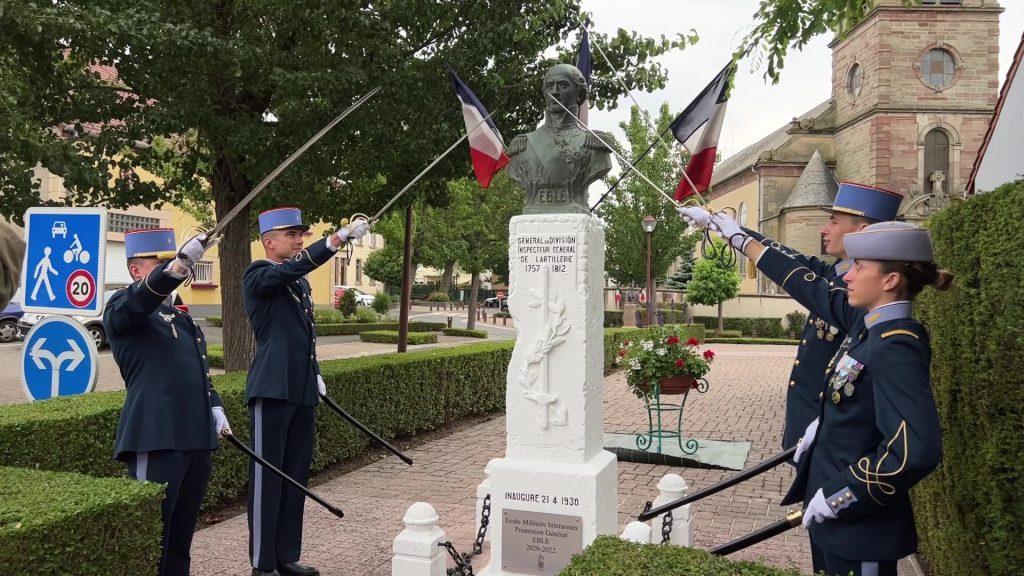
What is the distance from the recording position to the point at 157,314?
13.8 feet

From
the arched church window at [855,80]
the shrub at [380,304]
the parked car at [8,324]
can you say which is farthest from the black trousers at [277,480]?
the arched church window at [855,80]

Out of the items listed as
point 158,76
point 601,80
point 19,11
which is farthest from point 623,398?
point 19,11

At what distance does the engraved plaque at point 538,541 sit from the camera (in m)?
4.53

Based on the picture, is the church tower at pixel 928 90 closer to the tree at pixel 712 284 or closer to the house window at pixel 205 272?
the tree at pixel 712 284

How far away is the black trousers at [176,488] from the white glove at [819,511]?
10.3 ft

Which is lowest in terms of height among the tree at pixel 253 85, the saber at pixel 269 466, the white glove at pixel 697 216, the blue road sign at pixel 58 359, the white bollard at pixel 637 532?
the white bollard at pixel 637 532

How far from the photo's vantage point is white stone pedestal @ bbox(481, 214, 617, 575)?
15.0 ft

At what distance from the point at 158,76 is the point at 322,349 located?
1494cm

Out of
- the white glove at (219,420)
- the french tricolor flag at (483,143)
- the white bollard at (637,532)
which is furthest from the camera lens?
the french tricolor flag at (483,143)

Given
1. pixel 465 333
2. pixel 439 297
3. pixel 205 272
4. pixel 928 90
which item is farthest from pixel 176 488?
pixel 439 297

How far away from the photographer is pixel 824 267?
4.17 meters

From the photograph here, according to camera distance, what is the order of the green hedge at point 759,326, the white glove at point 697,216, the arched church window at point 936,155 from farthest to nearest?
the arched church window at point 936,155 → the green hedge at point 759,326 → the white glove at point 697,216

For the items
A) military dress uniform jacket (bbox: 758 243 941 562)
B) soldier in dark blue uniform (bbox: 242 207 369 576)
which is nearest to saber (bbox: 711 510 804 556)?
military dress uniform jacket (bbox: 758 243 941 562)

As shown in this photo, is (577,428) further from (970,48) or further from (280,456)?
(970,48)
